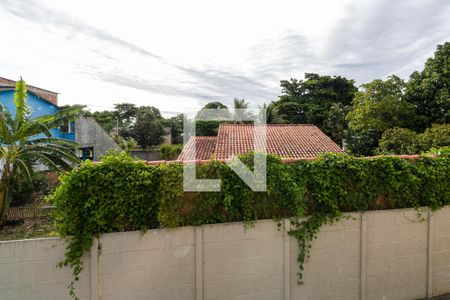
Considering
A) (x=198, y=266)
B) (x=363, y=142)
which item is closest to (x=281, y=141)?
(x=363, y=142)

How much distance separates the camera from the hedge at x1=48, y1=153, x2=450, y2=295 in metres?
3.13

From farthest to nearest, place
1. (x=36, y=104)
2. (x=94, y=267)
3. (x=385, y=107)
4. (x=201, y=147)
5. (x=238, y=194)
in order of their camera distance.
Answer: (x=36, y=104)
(x=385, y=107)
(x=201, y=147)
(x=238, y=194)
(x=94, y=267)

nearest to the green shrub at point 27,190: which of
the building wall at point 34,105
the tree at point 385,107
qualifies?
the building wall at point 34,105

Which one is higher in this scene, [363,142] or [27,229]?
[363,142]

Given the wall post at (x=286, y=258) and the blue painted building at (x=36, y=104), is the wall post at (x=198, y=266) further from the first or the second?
the blue painted building at (x=36, y=104)

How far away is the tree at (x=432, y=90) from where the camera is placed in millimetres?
13016

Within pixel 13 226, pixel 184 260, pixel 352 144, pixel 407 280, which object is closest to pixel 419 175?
pixel 407 280

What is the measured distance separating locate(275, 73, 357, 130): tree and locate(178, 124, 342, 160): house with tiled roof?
15.2 metres

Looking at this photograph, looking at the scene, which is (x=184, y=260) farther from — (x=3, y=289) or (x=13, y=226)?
(x=13, y=226)

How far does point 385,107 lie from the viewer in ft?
49.3

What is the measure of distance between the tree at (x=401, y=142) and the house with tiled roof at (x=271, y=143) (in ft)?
10.7

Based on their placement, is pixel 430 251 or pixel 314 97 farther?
pixel 314 97

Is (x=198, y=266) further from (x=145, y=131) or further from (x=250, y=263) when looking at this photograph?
(x=145, y=131)

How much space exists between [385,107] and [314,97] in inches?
619
